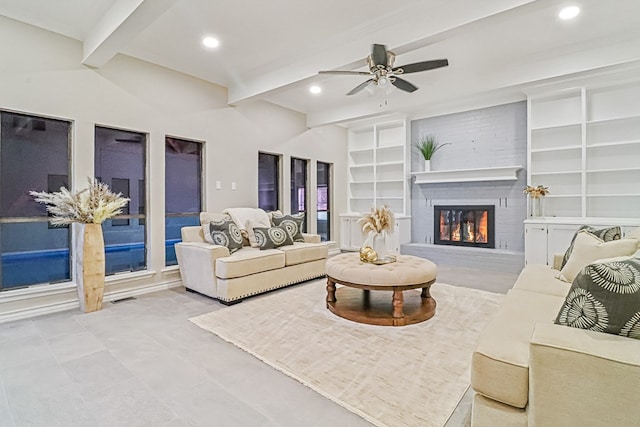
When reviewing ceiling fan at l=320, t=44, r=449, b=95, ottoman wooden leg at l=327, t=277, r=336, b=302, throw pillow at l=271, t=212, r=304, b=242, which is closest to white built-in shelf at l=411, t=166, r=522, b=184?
throw pillow at l=271, t=212, r=304, b=242

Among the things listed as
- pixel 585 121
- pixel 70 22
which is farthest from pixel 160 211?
pixel 585 121

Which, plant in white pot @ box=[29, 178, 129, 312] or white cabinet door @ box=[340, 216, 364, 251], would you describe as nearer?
plant in white pot @ box=[29, 178, 129, 312]

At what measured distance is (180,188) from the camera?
4.80 metres

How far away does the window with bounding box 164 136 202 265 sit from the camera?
463 cm

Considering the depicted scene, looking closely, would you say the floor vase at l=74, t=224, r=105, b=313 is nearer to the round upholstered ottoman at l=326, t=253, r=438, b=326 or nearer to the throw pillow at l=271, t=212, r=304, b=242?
the throw pillow at l=271, t=212, r=304, b=242

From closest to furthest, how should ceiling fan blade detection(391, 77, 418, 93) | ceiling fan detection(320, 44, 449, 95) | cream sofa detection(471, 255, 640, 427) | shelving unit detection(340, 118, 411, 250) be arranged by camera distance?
cream sofa detection(471, 255, 640, 427) → ceiling fan detection(320, 44, 449, 95) → ceiling fan blade detection(391, 77, 418, 93) → shelving unit detection(340, 118, 411, 250)

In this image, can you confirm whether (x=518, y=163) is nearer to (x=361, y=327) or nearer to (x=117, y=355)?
(x=361, y=327)

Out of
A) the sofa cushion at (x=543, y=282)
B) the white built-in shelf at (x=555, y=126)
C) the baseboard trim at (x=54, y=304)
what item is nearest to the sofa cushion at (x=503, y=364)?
the sofa cushion at (x=543, y=282)

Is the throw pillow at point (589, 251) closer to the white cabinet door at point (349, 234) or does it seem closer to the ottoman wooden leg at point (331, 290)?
the ottoman wooden leg at point (331, 290)

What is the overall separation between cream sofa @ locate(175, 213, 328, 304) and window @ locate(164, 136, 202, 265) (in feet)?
1.65

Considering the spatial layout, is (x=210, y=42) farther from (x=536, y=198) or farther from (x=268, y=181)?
(x=536, y=198)

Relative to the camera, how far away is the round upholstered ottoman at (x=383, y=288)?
9.62ft

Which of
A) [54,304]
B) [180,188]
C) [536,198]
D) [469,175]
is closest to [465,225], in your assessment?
[469,175]

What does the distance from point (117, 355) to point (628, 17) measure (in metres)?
5.62
